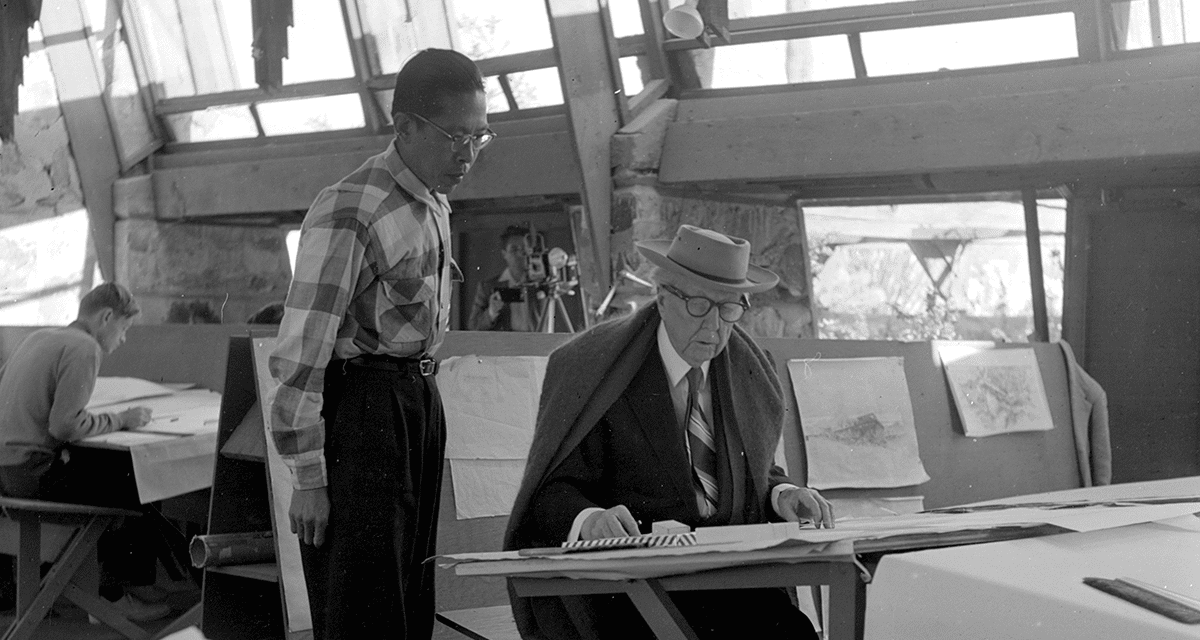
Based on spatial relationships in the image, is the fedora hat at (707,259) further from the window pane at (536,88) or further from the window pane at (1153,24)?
→ the window pane at (536,88)

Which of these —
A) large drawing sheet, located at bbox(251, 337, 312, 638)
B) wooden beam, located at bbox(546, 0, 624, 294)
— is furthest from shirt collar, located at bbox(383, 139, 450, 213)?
wooden beam, located at bbox(546, 0, 624, 294)

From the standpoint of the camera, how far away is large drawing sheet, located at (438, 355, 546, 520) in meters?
3.24

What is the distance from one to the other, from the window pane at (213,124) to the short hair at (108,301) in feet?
10.6

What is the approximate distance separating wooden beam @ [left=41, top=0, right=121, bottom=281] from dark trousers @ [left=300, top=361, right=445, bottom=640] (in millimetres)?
5403

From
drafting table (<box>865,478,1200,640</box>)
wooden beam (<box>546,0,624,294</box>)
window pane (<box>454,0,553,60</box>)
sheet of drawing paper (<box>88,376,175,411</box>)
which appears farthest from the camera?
window pane (<box>454,0,553,60</box>)

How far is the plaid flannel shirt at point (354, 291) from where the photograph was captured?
203 cm

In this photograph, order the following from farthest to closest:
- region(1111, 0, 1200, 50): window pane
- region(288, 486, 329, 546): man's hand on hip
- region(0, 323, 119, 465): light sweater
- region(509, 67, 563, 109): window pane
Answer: region(509, 67, 563, 109): window pane → region(1111, 0, 1200, 50): window pane → region(0, 323, 119, 465): light sweater → region(288, 486, 329, 546): man's hand on hip

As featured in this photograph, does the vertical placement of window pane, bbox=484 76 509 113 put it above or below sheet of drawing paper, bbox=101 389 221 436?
above

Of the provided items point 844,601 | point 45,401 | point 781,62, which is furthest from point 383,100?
point 844,601

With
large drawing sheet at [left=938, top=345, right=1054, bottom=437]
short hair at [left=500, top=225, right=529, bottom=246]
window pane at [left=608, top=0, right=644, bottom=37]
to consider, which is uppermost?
window pane at [left=608, top=0, right=644, bottom=37]

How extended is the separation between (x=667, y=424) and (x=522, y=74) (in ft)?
15.7

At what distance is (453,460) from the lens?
3221 mm

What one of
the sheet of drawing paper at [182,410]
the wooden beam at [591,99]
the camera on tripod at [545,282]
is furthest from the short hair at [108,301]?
the wooden beam at [591,99]

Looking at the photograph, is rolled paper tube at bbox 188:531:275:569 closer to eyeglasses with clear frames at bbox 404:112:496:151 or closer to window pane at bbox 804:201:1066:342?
eyeglasses with clear frames at bbox 404:112:496:151
